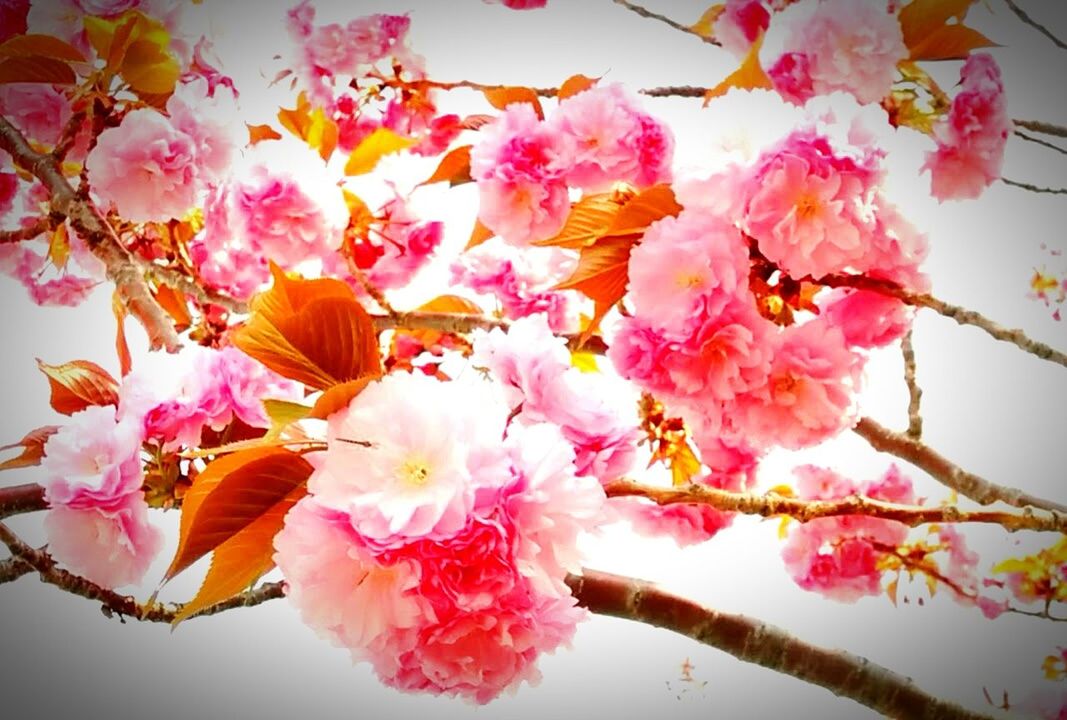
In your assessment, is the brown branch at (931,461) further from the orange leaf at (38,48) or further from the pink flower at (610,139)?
the orange leaf at (38,48)

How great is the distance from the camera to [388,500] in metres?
0.35

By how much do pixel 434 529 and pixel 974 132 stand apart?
0.61 metres

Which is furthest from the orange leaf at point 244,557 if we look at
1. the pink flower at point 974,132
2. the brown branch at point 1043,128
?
the brown branch at point 1043,128

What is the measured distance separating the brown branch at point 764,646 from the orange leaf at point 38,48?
0.64 metres

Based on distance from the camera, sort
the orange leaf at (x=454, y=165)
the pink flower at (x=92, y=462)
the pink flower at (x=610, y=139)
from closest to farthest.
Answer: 1. the pink flower at (x=92, y=462)
2. the pink flower at (x=610, y=139)
3. the orange leaf at (x=454, y=165)

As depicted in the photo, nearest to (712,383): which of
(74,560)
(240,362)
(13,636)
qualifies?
(240,362)

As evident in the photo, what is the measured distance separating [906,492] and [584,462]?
797mm

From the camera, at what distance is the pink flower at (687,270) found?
507mm

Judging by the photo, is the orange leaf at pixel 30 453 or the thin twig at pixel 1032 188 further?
the thin twig at pixel 1032 188

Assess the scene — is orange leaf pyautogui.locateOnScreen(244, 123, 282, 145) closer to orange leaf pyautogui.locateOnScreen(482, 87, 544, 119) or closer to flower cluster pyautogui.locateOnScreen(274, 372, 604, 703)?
orange leaf pyautogui.locateOnScreen(482, 87, 544, 119)

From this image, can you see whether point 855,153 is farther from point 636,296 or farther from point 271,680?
point 271,680

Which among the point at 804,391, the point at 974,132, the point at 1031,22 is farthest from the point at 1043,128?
the point at 804,391

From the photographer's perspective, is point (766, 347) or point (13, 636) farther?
point (13, 636)

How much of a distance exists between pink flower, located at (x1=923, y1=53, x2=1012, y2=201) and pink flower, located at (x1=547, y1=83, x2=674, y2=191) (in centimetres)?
→ 24
